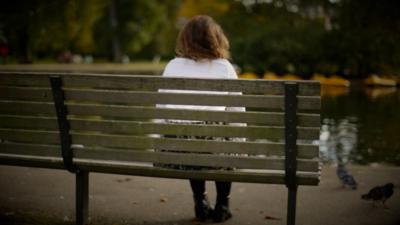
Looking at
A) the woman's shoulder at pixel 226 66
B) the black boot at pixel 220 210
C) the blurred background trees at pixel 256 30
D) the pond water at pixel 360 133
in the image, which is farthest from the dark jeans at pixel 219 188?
the blurred background trees at pixel 256 30

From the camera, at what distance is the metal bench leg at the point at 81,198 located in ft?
14.5

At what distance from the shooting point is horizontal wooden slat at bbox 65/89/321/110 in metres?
3.75

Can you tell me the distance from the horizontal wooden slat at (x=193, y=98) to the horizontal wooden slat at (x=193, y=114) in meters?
0.06

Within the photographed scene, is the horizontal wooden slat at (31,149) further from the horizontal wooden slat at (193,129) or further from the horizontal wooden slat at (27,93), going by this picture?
the horizontal wooden slat at (27,93)

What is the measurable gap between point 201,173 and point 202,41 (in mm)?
1101

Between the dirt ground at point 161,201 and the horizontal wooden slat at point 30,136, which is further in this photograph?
the dirt ground at point 161,201

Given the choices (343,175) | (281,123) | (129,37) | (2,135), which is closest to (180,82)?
(281,123)

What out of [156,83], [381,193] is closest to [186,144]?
[156,83]

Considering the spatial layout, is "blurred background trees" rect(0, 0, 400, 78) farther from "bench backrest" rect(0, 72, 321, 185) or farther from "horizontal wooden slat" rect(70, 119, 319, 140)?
"horizontal wooden slat" rect(70, 119, 319, 140)

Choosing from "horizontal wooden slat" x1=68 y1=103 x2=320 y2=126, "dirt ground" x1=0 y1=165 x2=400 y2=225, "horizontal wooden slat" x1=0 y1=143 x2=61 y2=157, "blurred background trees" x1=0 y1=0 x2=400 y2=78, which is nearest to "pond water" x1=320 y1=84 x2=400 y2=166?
"dirt ground" x1=0 y1=165 x2=400 y2=225

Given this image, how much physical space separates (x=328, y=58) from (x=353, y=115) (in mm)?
21901

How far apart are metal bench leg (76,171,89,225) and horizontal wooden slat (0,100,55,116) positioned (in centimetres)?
56

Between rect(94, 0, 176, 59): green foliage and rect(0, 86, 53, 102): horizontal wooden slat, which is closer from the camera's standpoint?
rect(0, 86, 53, 102): horizontal wooden slat

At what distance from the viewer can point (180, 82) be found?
3.95 m
